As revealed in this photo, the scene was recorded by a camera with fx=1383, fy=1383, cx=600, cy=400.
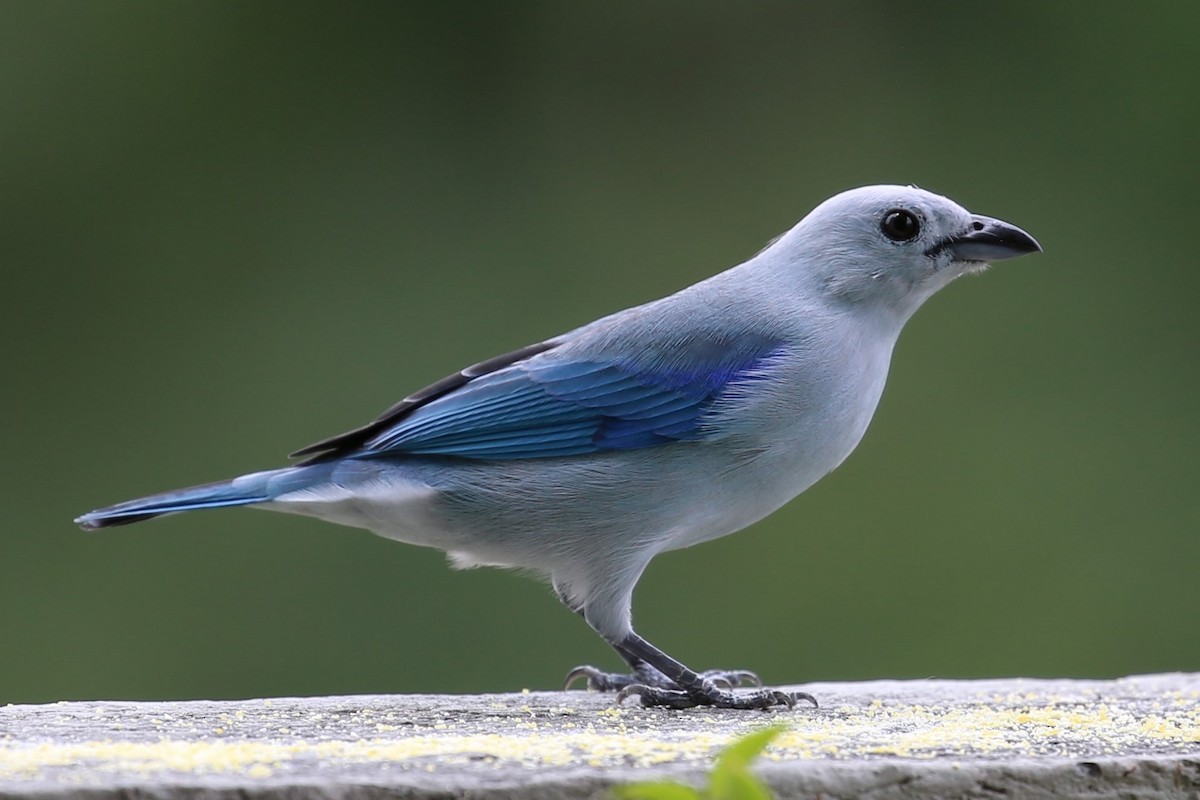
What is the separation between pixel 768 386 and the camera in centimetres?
296

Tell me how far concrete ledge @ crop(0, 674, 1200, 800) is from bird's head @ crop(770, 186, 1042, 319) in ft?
3.04

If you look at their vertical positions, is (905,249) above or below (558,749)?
above

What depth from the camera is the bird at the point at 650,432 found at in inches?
114

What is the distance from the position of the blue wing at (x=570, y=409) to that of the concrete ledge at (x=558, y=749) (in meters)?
0.55

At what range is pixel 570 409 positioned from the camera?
306cm

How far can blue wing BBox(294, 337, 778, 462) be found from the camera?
2.98m

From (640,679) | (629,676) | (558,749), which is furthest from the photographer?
(629,676)

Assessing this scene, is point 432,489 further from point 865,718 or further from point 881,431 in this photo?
point 881,431

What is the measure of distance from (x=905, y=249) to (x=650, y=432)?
74 centimetres

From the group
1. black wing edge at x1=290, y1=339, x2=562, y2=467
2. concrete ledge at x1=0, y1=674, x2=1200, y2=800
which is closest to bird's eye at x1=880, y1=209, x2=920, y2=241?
black wing edge at x1=290, y1=339, x2=562, y2=467

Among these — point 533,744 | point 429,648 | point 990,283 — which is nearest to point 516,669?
point 429,648

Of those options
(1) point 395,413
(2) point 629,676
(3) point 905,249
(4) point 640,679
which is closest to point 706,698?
(4) point 640,679

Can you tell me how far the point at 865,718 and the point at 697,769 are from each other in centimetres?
87

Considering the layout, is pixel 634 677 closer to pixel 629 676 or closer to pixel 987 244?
pixel 629 676
